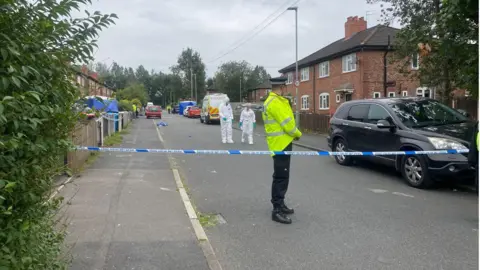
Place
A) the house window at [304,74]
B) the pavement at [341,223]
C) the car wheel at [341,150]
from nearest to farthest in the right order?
the pavement at [341,223] < the car wheel at [341,150] < the house window at [304,74]

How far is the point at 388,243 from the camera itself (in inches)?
189

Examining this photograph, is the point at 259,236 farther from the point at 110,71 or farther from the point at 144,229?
the point at 110,71

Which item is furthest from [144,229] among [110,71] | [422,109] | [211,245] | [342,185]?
[422,109]

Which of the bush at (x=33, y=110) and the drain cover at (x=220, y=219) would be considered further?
the drain cover at (x=220, y=219)

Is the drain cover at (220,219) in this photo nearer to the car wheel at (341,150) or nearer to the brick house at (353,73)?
the car wheel at (341,150)

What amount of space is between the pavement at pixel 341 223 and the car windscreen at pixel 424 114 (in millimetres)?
1272

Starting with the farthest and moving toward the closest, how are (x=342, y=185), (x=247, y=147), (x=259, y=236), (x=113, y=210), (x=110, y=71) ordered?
1. (x=247, y=147)
2. (x=342, y=185)
3. (x=113, y=210)
4. (x=259, y=236)
5. (x=110, y=71)

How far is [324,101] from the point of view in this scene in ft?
116

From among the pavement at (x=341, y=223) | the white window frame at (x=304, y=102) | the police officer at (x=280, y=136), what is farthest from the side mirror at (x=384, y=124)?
the white window frame at (x=304, y=102)

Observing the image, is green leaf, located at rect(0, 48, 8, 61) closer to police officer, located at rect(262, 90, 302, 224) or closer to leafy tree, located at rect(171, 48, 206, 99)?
police officer, located at rect(262, 90, 302, 224)

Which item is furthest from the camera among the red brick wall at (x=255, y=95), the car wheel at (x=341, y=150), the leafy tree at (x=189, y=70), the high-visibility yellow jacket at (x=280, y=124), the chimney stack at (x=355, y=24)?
the leafy tree at (x=189, y=70)

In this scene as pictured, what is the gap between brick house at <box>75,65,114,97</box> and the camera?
10.3ft

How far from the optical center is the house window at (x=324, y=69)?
3470cm

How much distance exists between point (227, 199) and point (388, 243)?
9.64ft
